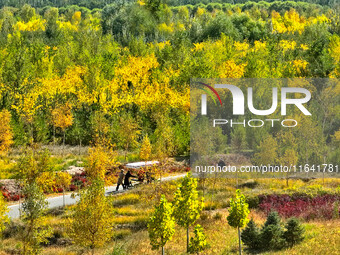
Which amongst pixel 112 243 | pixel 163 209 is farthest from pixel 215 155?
pixel 163 209

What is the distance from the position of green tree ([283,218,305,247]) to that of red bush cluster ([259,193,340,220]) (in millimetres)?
4139

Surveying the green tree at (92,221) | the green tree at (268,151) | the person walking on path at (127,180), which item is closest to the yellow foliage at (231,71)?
the green tree at (268,151)

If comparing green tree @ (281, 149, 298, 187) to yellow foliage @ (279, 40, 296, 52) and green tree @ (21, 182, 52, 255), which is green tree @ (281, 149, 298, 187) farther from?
yellow foliage @ (279, 40, 296, 52)

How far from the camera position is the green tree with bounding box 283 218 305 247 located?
2191cm

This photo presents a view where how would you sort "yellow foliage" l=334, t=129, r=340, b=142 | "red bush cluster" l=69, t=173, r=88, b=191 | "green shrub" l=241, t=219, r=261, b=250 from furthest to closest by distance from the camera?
"yellow foliage" l=334, t=129, r=340, b=142
"red bush cluster" l=69, t=173, r=88, b=191
"green shrub" l=241, t=219, r=261, b=250

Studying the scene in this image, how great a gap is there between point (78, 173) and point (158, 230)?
19.0 m

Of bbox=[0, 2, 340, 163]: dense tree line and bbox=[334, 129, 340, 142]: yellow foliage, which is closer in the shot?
bbox=[334, 129, 340, 142]: yellow foliage

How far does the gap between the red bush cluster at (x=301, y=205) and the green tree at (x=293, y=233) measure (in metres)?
4.14

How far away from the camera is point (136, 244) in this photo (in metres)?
23.1

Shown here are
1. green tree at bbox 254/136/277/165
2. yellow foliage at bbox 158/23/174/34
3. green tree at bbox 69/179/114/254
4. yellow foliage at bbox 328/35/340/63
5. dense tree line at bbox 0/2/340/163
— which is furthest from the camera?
yellow foliage at bbox 158/23/174/34

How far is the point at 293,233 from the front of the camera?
21.8 metres

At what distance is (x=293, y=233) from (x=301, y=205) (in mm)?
6327

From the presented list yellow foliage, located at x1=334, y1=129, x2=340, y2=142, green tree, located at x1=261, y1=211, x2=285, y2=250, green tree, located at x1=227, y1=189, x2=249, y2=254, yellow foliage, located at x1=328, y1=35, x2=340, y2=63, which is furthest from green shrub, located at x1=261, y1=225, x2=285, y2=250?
yellow foliage, located at x1=328, y1=35, x2=340, y2=63

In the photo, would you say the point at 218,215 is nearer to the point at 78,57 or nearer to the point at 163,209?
the point at 163,209
